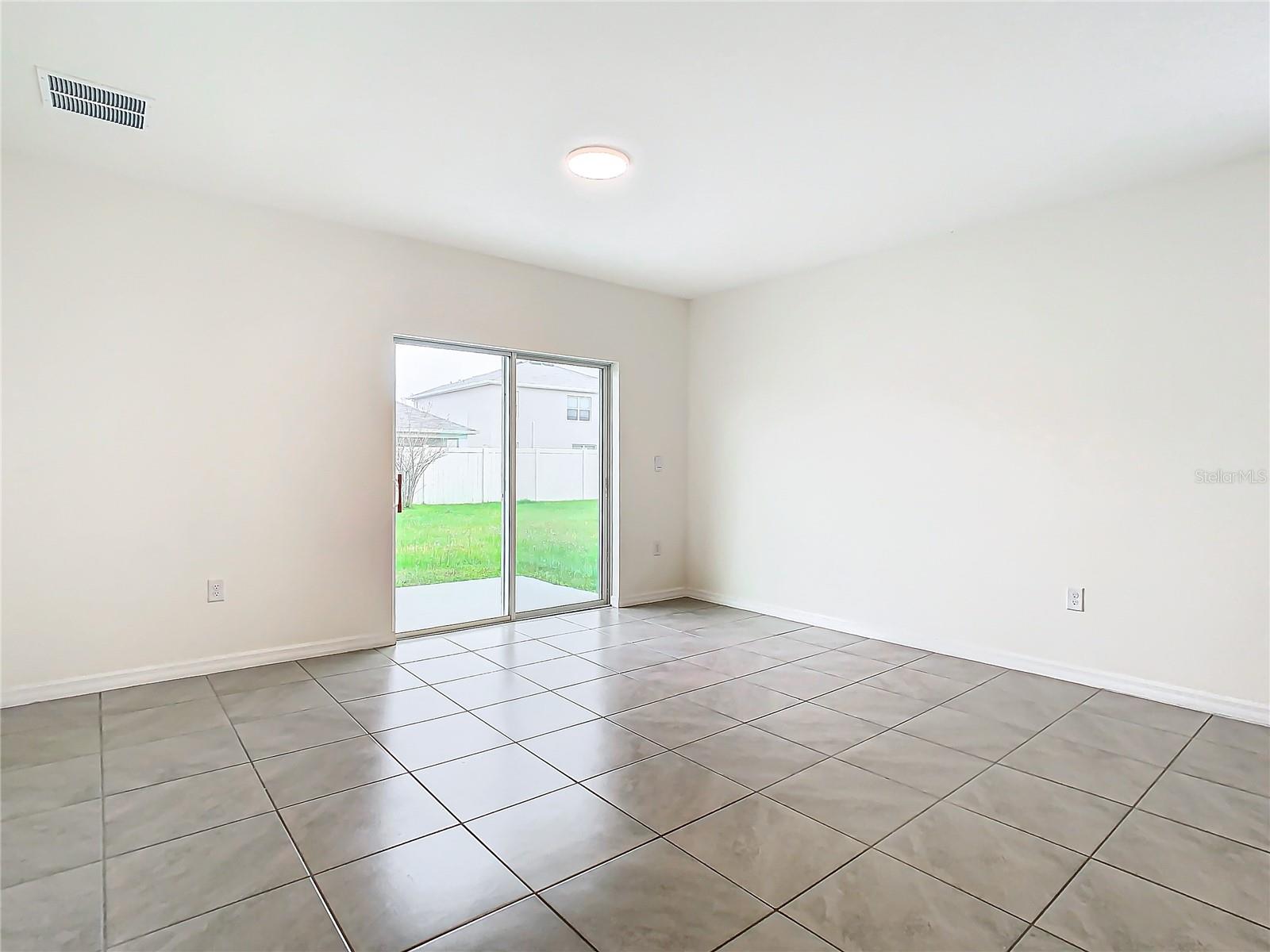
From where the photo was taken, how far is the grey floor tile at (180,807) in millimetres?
2143

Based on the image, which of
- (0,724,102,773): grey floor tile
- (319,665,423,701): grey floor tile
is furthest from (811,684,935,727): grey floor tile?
(0,724,102,773): grey floor tile

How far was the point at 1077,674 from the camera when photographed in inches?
146

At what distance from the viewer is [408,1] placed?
2.17 metres

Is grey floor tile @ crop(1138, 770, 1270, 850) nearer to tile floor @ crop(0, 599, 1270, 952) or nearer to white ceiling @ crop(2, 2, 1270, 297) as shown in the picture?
tile floor @ crop(0, 599, 1270, 952)

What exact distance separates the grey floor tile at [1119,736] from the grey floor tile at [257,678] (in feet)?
12.4

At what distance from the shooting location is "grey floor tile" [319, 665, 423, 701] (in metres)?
3.45

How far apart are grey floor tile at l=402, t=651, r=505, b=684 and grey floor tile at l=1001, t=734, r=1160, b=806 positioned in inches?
103

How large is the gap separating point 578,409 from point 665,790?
3543 millimetres

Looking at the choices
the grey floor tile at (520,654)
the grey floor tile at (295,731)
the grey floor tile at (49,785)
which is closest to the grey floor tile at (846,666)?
the grey floor tile at (520,654)

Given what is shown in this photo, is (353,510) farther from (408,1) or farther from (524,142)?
(408,1)

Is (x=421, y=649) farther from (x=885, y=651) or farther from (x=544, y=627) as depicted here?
(x=885, y=651)

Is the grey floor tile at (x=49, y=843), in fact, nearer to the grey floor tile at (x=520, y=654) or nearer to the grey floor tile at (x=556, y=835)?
the grey floor tile at (x=556, y=835)

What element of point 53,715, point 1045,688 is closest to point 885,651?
point 1045,688

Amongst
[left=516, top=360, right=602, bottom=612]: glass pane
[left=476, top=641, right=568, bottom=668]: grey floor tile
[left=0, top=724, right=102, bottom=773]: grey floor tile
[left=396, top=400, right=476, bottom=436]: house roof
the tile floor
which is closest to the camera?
the tile floor
